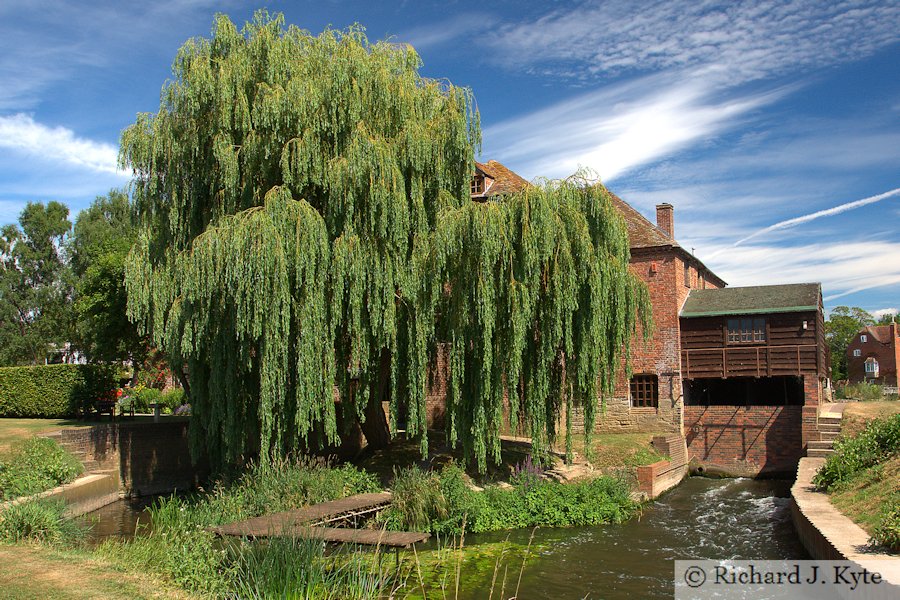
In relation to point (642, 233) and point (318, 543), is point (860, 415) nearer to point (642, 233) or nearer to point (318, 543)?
point (642, 233)

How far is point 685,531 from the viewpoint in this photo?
536 inches

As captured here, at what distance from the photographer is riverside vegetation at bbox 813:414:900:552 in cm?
966

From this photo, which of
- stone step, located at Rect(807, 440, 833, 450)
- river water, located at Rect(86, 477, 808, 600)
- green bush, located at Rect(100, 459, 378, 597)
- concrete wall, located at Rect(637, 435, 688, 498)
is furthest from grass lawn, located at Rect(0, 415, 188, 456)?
stone step, located at Rect(807, 440, 833, 450)

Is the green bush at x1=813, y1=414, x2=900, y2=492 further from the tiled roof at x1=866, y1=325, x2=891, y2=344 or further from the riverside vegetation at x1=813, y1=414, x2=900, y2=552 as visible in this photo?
the tiled roof at x1=866, y1=325, x2=891, y2=344

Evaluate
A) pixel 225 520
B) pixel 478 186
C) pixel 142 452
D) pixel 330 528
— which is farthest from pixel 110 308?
pixel 330 528

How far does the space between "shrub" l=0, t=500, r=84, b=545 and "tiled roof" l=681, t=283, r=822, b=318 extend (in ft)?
60.9

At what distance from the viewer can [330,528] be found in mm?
9758

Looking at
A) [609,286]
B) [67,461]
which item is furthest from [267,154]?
[67,461]

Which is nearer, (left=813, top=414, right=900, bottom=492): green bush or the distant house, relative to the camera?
(left=813, top=414, right=900, bottom=492): green bush

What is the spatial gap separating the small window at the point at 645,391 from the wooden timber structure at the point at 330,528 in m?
12.0

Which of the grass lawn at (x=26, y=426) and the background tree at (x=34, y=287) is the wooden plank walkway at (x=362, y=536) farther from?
the background tree at (x=34, y=287)

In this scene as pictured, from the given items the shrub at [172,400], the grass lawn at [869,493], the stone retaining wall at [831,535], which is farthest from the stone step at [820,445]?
the shrub at [172,400]

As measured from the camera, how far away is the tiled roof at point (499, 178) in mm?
24033

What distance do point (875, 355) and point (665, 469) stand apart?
52.7 m
